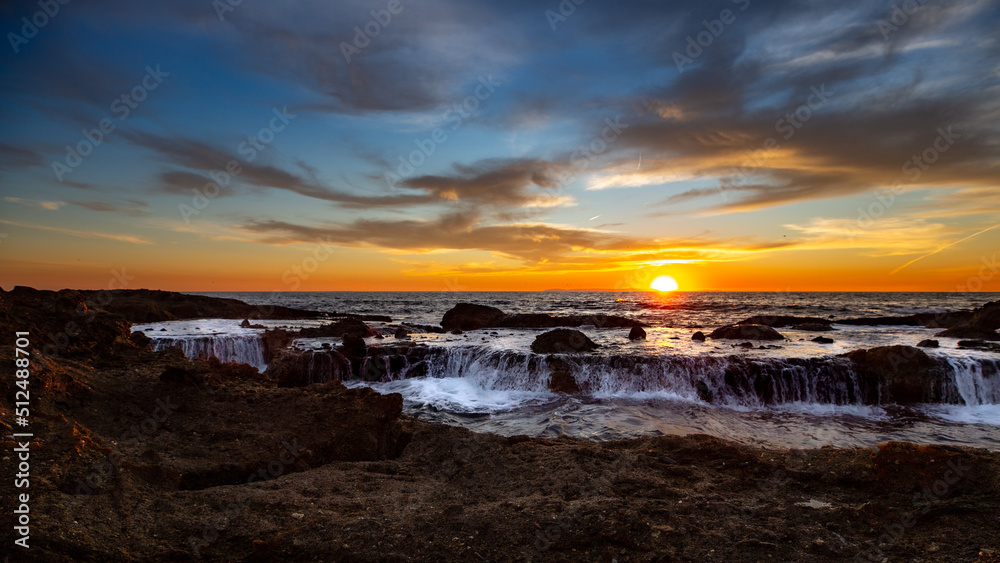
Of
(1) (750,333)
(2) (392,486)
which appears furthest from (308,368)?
(1) (750,333)

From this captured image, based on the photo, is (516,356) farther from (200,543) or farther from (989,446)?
(200,543)

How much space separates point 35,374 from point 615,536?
779cm

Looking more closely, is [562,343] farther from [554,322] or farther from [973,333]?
[973,333]

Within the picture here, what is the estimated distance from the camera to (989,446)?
10.1 m

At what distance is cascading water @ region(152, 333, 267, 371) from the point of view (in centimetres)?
2088

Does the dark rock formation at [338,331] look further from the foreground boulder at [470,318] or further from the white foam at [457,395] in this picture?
Answer: the white foam at [457,395]

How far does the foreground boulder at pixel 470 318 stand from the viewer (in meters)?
33.6

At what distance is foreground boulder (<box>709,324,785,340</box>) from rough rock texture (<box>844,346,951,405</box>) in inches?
390

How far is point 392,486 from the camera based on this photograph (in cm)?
592

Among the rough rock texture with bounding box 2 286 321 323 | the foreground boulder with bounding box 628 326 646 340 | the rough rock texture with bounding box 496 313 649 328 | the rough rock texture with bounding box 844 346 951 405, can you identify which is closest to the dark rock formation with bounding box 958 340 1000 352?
the rough rock texture with bounding box 844 346 951 405

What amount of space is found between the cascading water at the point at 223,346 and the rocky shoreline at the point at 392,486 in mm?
13069

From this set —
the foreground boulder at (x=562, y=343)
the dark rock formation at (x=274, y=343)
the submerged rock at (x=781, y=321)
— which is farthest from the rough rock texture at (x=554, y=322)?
the dark rock formation at (x=274, y=343)

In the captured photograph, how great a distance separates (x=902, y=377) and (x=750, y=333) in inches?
444

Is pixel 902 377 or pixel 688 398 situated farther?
pixel 688 398
